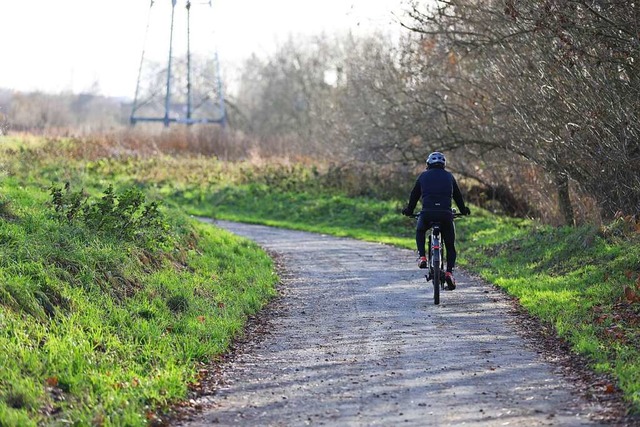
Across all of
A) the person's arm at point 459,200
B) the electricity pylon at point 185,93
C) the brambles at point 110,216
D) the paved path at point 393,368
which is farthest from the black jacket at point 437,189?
the electricity pylon at point 185,93

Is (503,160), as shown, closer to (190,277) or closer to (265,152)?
(190,277)

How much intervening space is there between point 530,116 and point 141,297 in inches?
412

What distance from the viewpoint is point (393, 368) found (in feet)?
30.9

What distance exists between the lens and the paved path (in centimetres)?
769

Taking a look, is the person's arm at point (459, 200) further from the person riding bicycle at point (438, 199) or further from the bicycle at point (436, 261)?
the bicycle at point (436, 261)

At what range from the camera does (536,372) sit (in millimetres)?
9211

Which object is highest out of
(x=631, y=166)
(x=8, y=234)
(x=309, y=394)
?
(x=631, y=166)

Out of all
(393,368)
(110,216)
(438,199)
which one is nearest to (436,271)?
(438,199)

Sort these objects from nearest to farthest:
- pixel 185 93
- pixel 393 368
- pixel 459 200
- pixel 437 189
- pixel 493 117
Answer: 1. pixel 393 368
2. pixel 437 189
3. pixel 459 200
4. pixel 493 117
5. pixel 185 93

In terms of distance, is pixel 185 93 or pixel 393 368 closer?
pixel 393 368

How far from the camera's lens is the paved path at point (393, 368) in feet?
25.2

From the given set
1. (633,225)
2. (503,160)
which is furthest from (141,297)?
(503,160)

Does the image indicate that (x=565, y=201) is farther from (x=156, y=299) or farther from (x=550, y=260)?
(x=156, y=299)

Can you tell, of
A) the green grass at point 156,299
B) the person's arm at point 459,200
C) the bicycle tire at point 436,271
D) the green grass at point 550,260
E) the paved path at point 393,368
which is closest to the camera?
the paved path at point 393,368
